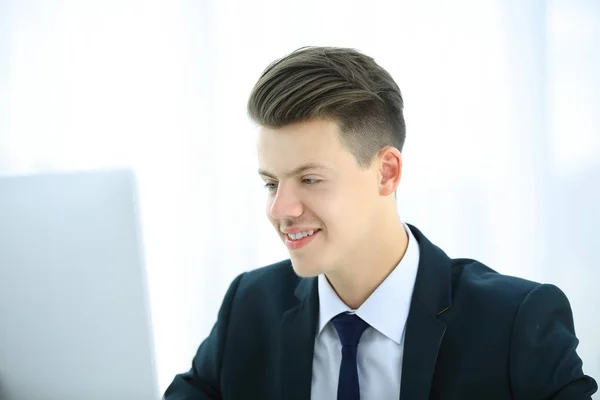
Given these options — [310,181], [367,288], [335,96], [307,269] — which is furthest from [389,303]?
[335,96]

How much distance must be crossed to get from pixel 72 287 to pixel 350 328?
70 centimetres

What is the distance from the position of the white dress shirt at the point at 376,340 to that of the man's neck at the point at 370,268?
2 centimetres

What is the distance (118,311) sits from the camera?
1790 millimetres

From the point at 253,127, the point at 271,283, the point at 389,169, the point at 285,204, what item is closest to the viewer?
the point at 285,204

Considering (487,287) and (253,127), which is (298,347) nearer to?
(487,287)

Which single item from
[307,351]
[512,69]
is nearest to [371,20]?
[512,69]

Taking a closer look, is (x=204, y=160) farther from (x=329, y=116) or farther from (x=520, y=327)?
(x=520, y=327)

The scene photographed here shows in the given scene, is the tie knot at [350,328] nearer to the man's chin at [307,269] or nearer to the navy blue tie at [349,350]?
the navy blue tie at [349,350]

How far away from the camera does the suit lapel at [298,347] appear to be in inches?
58.7

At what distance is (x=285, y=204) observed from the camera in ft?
4.50

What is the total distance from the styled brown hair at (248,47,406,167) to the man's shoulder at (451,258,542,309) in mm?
325

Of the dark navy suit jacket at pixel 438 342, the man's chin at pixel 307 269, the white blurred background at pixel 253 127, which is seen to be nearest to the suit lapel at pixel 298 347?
the dark navy suit jacket at pixel 438 342

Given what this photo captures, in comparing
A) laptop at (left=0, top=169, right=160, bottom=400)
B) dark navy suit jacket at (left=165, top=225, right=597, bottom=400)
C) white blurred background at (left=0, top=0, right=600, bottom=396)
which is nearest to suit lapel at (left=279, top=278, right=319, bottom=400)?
dark navy suit jacket at (left=165, top=225, right=597, bottom=400)

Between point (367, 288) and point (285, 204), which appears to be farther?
point (367, 288)
